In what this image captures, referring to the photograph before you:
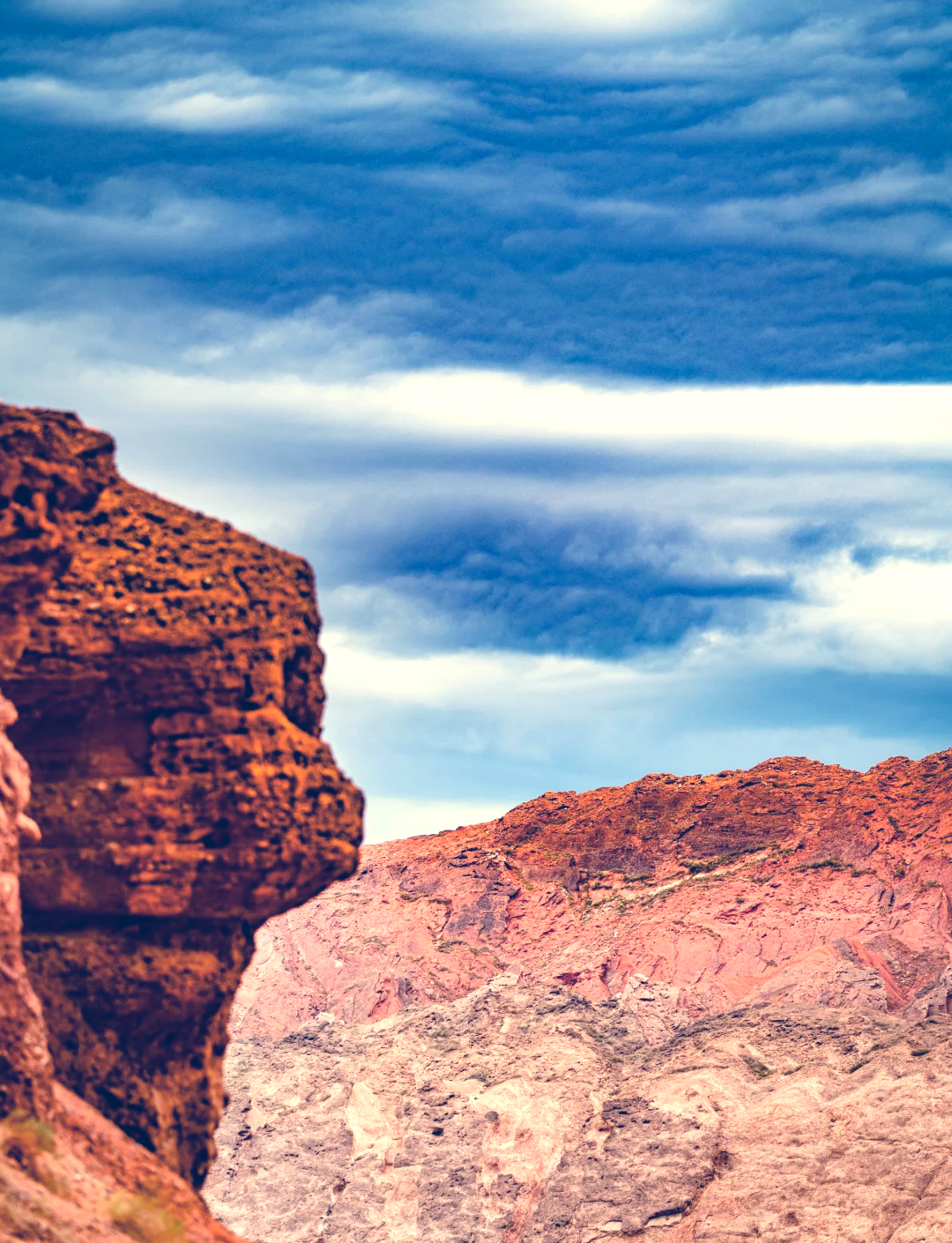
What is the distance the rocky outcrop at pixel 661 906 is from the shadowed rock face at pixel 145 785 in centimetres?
7208

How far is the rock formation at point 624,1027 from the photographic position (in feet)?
263

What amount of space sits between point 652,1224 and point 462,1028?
24245mm

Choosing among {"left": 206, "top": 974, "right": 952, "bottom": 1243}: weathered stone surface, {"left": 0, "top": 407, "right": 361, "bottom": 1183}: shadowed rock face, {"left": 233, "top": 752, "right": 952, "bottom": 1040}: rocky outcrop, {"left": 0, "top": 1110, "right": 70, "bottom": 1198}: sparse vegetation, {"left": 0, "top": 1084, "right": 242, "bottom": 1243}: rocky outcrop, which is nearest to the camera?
{"left": 0, "top": 1084, "right": 242, "bottom": 1243}: rocky outcrop

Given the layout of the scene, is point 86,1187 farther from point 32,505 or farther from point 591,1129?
point 591,1129

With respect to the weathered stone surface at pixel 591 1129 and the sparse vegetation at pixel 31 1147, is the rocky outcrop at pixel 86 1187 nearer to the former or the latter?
the sparse vegetation at pixel 31 1147

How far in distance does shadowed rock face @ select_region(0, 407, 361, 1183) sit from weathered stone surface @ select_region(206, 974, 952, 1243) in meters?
49.1

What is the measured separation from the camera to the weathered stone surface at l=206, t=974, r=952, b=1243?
76.5 m

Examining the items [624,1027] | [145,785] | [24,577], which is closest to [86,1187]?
[145,785]

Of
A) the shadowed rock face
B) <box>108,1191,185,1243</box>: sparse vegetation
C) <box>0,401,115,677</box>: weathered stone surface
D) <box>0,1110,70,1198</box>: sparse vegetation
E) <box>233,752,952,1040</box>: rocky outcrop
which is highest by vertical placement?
<box>233,752,952,1040</box>: rocky outcrop

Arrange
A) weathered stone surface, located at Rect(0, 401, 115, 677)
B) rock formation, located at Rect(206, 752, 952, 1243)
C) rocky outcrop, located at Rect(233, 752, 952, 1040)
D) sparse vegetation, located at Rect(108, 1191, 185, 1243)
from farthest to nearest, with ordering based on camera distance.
Result: rocky outcrop, located at Rect(233, 752, 952, 1040) → rock formation, located at Rect(206, 752, 952, 1243) → weathered stone surface, located at Rect(0, 401, 115, 677) → sparse vegetation, located at Rect(108, 1191, 185, 1243)

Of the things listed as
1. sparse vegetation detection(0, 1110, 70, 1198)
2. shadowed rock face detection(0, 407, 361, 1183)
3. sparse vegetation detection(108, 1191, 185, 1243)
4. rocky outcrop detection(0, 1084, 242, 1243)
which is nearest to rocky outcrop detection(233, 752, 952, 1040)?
shadowed rock face detection(0, 407, 361, 1183)

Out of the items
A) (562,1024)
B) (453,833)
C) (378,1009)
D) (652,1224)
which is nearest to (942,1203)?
(652,1224)

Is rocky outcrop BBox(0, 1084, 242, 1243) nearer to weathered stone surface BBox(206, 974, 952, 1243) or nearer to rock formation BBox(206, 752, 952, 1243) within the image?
weathered stone surface BBox(206, 974, 952, 1243)

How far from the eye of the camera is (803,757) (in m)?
124
